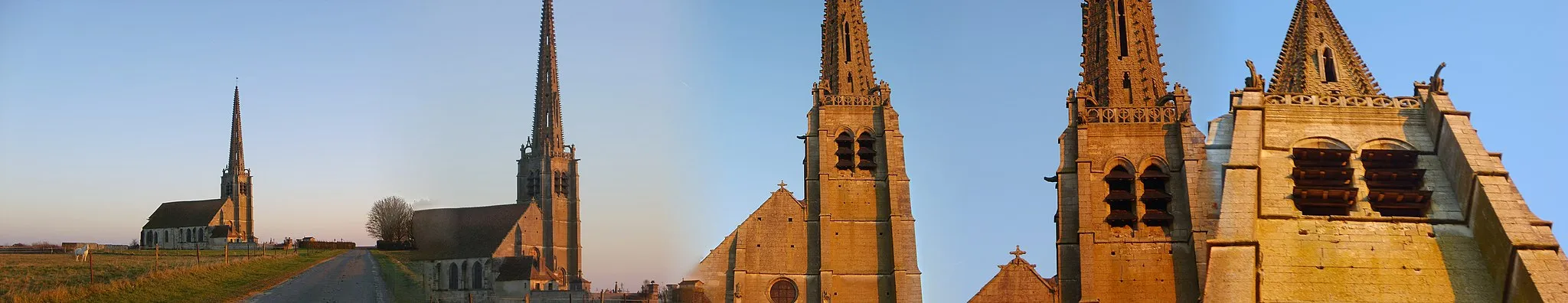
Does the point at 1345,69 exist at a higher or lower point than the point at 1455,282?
higher

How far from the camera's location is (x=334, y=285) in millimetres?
64938

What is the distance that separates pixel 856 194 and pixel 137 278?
31.0 m

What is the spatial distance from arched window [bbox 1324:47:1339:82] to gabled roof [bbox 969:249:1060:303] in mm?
10124

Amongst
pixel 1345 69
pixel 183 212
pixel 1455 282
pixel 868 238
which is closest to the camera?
pixel 1455 282

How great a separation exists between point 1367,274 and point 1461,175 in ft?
13.3

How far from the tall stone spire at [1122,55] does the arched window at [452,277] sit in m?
60.1

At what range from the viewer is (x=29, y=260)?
237 ft

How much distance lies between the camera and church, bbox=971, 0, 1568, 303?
31828 mm

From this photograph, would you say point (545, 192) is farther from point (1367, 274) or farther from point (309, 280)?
Result: point (1367, 274)

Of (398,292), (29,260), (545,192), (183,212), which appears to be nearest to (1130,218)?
(398,292)

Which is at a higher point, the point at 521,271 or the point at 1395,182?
the point at 1395,182

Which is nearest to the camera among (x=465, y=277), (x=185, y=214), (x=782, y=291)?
(x=782, y=291)

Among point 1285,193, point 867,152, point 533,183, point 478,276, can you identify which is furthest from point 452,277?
point 1285,193

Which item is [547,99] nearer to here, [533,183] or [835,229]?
[533,183]
